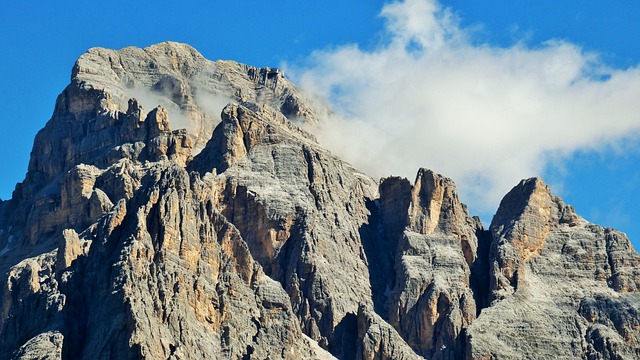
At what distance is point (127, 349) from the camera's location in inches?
7830

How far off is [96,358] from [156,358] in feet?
20.6

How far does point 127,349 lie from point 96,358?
3579 millimetres

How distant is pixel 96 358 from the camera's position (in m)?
200

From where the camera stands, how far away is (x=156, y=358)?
655 feet
